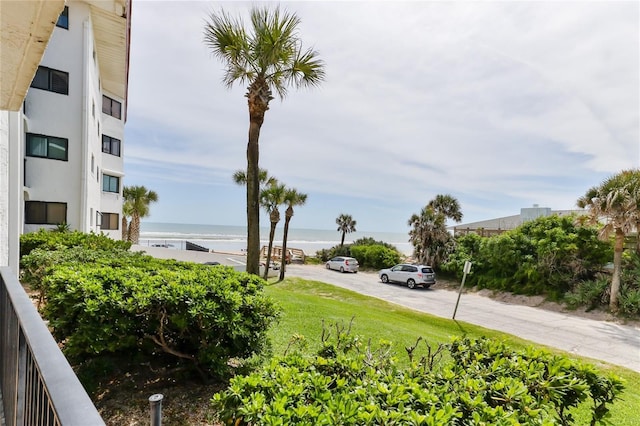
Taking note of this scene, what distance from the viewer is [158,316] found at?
11.5 feet

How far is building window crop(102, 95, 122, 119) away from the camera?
66.7 feet

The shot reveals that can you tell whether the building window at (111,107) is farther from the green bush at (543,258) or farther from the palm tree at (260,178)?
the green bush at (543,258)

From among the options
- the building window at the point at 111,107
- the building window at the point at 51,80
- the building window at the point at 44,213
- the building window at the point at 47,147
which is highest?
the building window at the point at 111,107

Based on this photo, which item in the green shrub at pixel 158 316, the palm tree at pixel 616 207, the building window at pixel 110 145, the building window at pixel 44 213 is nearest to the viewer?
the green shrub at pixel 158 316

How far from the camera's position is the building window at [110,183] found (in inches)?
804

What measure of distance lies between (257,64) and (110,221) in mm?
16360

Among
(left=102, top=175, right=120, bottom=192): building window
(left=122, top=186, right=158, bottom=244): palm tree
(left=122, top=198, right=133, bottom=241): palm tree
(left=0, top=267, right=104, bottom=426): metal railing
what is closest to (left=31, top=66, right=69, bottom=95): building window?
(left=102, top=175, right=120, bottom=192): building window

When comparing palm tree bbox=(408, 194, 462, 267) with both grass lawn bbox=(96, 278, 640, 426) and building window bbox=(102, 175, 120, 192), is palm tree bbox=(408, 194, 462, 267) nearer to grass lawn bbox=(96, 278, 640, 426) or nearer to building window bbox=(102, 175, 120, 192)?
grass lawn bbox=(96, 278, 640, 426)

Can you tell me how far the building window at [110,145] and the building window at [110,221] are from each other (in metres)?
3.82

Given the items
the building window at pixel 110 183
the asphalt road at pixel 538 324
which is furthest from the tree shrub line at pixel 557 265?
the building window at pixel 110 183

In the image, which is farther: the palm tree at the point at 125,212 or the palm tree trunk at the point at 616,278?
the palm tree at the point at 125,212

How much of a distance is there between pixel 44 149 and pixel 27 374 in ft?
50.8

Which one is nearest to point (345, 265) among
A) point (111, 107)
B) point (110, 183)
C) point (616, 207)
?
point (110, 183)

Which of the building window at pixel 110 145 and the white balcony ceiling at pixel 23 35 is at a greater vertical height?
the building window at pixel 110 145
